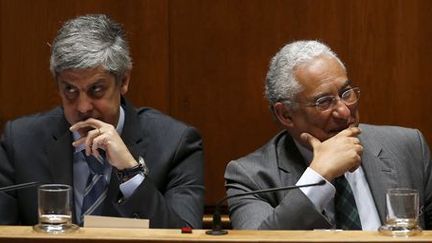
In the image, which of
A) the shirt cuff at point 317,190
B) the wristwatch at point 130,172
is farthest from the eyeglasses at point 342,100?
the wristwatch at point 130,172

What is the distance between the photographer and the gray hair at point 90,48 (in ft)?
8.67

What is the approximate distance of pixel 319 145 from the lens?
257cm

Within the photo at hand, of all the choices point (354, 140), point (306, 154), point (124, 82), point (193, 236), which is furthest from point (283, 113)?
point (193, 236)

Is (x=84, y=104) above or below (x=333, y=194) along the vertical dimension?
above

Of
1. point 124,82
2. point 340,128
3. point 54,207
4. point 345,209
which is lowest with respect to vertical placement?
point 345,209

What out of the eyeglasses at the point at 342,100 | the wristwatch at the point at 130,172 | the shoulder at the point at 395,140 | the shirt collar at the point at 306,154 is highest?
the eyeglasses at the point at 342,100

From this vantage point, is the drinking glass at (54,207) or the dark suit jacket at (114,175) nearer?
the drinking glass at (54,207)

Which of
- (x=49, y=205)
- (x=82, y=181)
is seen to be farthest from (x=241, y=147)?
(x=49, y=205)

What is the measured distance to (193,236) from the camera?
2010mm

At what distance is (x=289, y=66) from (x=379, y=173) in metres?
0.37

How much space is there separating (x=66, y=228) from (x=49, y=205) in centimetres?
9

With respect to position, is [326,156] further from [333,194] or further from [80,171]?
[80,171]

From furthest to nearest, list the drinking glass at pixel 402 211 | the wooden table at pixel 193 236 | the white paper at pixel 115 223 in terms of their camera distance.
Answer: the white paper at pixel 115 223 < the drinking glass at pixel 402 211 < the wooden table at pixel 193 236

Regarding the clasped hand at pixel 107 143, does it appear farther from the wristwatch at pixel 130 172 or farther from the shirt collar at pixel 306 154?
the shirt collar at pixel 306 154
